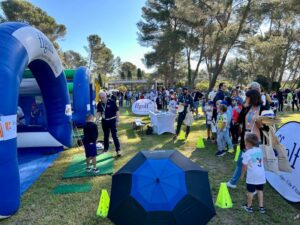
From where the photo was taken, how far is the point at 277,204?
14.7ft

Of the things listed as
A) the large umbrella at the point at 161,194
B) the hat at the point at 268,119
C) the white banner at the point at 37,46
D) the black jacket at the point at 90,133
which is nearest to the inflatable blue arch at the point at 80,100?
the white banner at the point at 37,46

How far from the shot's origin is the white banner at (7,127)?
14.0 feet

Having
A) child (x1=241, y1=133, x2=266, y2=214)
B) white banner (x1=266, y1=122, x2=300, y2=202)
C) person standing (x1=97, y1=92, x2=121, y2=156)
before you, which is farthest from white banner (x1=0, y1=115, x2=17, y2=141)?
white banner (x1=266, y1=122, x2=300, y2=202)

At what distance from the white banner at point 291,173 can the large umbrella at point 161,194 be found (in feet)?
7.57

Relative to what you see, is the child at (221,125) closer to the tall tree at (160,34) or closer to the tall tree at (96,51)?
the tall tree at (160,34)

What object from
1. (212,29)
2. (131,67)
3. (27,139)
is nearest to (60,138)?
(27,139)

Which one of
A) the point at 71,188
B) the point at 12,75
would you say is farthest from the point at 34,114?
the point at 12,75

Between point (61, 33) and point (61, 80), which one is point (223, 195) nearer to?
point (61, 80)

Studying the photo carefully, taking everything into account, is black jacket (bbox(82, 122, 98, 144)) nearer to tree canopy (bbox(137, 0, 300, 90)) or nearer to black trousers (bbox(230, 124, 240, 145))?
black trousers (bbox(230, 124, 240, 145))

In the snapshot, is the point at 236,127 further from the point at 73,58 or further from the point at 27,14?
the point at 73,58

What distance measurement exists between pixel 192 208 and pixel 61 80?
21.8 feet

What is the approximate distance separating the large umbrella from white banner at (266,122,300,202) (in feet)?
7.57

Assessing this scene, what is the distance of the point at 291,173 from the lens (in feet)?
14.8

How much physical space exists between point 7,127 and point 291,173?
15.2ft
